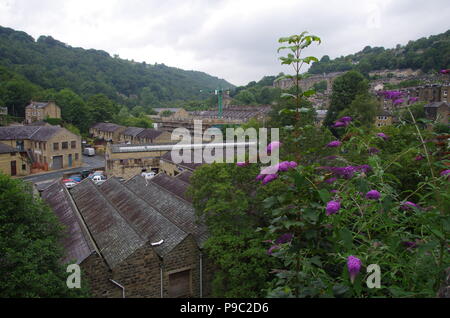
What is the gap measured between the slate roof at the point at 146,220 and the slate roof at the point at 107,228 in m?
0.45

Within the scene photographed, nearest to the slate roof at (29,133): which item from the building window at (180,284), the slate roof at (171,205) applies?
the slate roof at (171,205)

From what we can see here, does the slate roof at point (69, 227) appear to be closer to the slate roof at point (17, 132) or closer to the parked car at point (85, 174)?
the parked car at point (85, 174)

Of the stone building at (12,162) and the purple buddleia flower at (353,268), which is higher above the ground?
the purple buddleia flower at (353,268)

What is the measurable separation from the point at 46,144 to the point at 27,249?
119ft

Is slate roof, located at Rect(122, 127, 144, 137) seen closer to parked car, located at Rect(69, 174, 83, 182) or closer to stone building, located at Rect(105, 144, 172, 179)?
stone building, located at Rect(105, 144, 172, 179)

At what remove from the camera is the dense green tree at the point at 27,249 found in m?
7.62

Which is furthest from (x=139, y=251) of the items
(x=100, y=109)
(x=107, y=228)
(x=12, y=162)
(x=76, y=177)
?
(x=100, y=109)

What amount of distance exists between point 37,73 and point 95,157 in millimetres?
51502

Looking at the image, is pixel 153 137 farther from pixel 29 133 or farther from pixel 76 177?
pixel 29 133

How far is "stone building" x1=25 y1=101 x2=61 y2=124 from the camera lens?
60.9 metres

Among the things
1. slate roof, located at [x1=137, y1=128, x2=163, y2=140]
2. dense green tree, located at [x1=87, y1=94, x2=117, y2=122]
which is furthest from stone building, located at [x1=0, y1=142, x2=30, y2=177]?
dense green tree, located at [x1=87, y1=94, x2=117, y2=122]

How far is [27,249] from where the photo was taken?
27.6ft

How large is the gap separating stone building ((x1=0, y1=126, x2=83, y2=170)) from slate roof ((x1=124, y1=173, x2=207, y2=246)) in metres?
23.7
